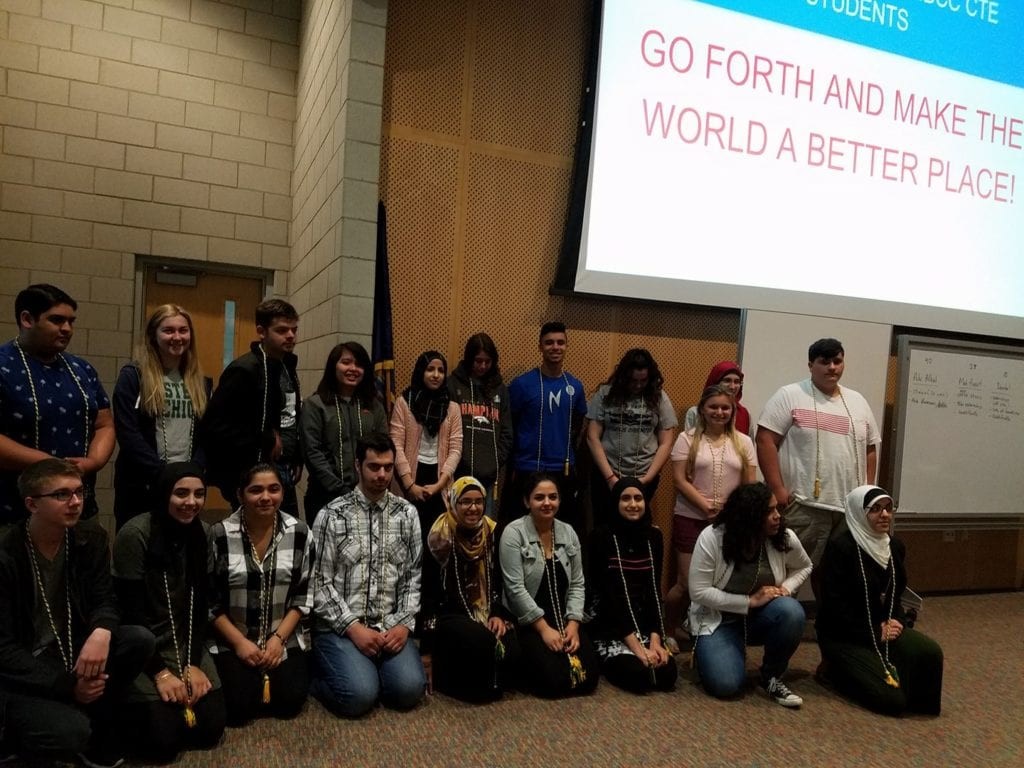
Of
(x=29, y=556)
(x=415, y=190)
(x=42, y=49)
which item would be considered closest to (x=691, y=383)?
(x=415, y=190)

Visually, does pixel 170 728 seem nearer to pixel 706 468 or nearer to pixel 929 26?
pixel 706 468

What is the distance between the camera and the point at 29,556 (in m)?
1.98

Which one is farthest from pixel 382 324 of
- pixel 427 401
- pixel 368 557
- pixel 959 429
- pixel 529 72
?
pixel 959 429

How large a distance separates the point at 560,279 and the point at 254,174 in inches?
103

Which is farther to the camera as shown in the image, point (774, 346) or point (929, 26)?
point (929, 26)

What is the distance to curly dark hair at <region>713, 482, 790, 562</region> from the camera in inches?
110

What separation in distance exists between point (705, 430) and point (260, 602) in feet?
6.75

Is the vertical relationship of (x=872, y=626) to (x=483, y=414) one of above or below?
below

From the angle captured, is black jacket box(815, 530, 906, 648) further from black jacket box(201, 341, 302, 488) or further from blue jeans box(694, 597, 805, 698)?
black jacket box(201, 341, 302, 488)

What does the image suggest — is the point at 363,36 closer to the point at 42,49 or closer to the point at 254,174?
the point at 254,174

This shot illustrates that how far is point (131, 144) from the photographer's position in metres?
4.69

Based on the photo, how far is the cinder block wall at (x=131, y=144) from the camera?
447cm

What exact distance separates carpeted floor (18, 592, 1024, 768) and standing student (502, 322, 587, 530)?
0.94m

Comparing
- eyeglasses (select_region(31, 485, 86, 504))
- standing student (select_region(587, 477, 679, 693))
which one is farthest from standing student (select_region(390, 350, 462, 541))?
eyeglasses (select_region(31, 485, 86, 504))
